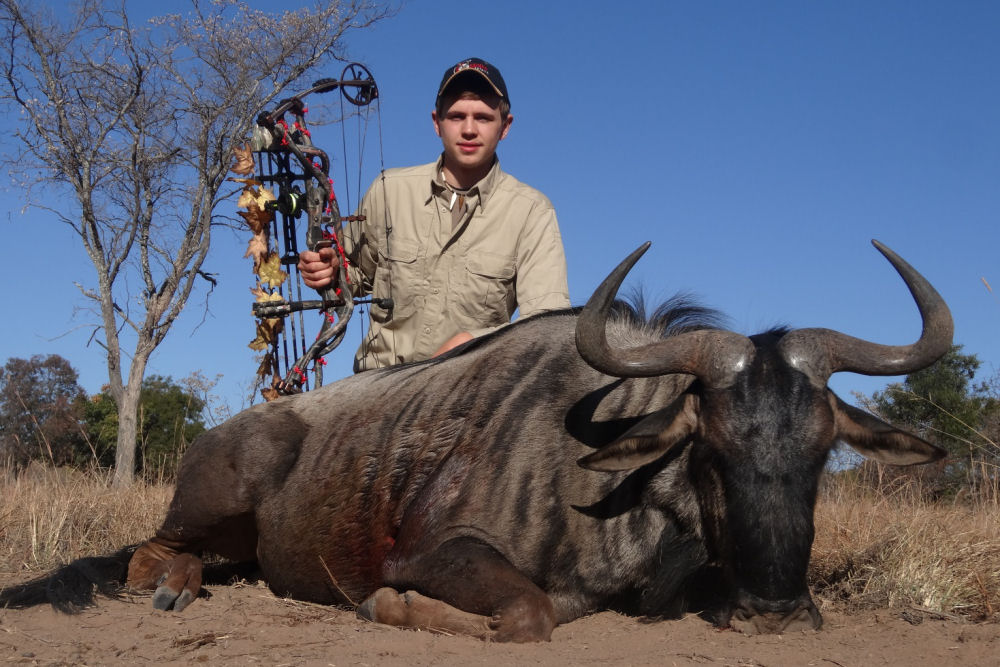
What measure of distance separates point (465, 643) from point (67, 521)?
3234 millimetres

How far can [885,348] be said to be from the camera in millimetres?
3674

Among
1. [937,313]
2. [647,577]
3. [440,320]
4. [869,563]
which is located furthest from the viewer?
[440,320]

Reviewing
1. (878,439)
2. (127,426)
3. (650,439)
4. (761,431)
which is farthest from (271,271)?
(127,426)

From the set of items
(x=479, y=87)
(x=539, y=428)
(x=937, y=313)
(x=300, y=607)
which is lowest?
(x=300, y=607)

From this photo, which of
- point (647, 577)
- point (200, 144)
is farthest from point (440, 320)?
point (200, 144)

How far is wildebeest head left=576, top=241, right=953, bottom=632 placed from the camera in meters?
3.38

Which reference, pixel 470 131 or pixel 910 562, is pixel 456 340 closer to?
pixel 470 131

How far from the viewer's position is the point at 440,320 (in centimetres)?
575

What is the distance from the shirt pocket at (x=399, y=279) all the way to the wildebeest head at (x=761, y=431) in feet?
7.67

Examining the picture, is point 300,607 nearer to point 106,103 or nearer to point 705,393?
point 705,393

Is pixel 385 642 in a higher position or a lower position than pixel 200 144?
lower

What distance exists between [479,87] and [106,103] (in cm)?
1433

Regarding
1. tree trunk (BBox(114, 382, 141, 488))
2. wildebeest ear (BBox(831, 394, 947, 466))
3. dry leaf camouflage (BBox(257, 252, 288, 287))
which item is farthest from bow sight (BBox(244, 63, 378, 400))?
tree trunk (BBox(114, 382, 141, 488))

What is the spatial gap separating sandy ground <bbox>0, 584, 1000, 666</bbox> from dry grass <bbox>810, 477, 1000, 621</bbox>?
195 millimetres
